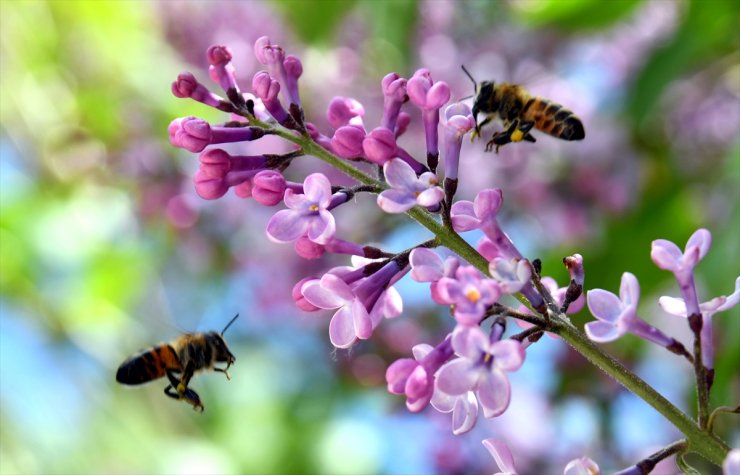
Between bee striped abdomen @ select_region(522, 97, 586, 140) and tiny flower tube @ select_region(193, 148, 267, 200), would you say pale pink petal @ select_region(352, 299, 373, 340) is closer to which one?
tiny flower tube @ select_region(193, 148, 267, 200)

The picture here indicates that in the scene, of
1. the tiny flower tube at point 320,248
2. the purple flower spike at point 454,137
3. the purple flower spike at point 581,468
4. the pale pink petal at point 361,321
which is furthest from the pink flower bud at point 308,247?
the purple flower spike at point 581,468

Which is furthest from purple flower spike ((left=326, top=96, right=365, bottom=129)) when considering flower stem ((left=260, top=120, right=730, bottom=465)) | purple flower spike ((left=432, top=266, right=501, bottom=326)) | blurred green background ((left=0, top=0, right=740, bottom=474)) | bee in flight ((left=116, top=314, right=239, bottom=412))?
blurred green background ((left=0, top=0, right=740, bottom=474))

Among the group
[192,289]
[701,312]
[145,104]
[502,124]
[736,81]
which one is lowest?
[701,312]

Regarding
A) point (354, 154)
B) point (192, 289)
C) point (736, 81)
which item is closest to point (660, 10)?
point (736, 81)

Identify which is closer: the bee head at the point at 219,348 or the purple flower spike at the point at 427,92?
the purple flower spike at the point at 427,92

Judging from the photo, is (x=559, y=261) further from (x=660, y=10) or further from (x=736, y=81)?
(x=660, y=10)

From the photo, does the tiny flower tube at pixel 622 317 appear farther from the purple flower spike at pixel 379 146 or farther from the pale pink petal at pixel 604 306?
the purple flower spike at pixel 379 146
